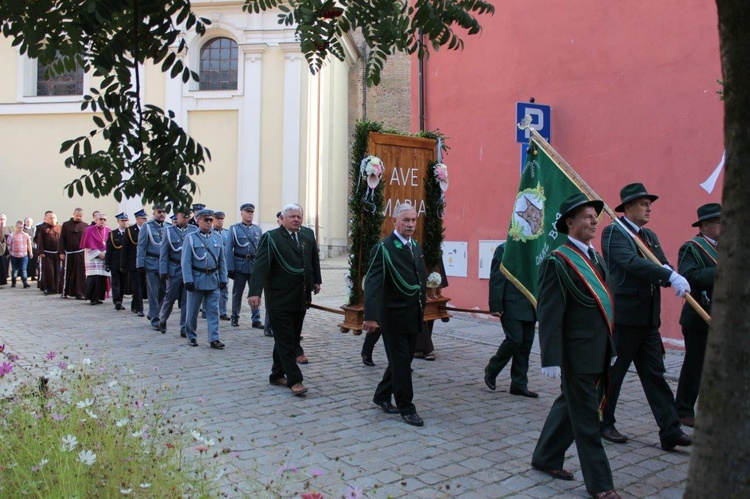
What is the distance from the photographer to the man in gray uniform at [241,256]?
12125 millimetres

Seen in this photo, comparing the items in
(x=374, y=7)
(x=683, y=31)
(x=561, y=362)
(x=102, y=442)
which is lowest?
(x=102, y=442)

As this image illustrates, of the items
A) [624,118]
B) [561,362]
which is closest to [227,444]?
[561,362]

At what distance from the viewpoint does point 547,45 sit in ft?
39.8

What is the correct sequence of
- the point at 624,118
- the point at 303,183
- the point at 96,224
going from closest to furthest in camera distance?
the point at 624,118 → the point at 96,224 → the point at 303,183

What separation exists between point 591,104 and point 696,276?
596cm

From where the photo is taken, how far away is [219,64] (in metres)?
28.0

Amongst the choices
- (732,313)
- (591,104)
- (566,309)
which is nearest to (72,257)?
(591,104)

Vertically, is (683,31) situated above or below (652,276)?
above

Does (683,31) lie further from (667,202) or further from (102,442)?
(102,442)

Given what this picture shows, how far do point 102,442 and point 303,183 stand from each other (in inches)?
911

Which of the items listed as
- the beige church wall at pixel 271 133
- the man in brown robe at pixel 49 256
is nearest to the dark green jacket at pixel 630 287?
the man in brown robe at pixel 49 256

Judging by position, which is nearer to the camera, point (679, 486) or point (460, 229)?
point (679, 486)

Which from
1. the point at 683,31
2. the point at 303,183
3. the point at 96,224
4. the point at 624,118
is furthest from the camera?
the point at 303,183

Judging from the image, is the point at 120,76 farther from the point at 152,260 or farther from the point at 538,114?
the point at 152,260
